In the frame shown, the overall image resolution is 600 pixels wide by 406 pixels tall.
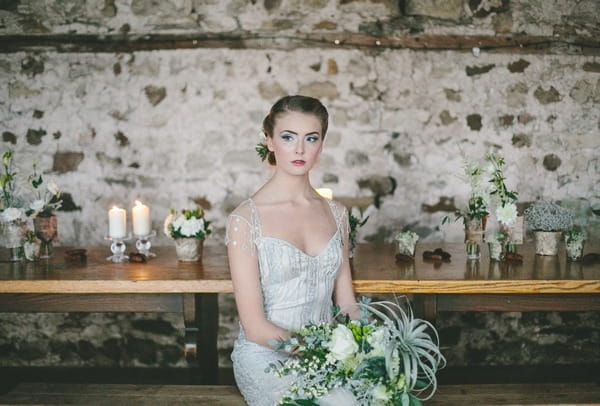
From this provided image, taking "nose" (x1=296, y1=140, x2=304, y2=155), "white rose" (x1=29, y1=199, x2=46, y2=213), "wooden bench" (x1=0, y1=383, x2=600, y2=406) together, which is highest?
"nose" (x1=296, y1=140, x2=304, y2=155)

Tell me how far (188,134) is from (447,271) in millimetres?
2099

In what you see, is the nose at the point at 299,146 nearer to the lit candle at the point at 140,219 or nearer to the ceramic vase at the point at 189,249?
the ceramic vase at the point at 189,249

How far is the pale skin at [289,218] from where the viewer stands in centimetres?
240

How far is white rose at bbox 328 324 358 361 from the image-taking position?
5.74 ft

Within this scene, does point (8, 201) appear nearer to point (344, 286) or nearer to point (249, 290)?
point (249, 290)

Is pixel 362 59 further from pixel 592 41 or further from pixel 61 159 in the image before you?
pixel 61 159

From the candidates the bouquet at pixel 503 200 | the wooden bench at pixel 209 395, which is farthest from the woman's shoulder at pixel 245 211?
the bouquet at pixel 503 200

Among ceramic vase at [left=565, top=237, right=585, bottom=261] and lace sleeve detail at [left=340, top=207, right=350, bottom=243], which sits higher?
lace sleeve detail at [left=340, top=207, right=350, bottom=243]

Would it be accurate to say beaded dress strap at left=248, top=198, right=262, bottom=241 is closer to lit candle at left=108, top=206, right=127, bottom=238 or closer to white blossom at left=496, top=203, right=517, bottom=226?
lit candle at left=108, top=206, right=127, bottom=238

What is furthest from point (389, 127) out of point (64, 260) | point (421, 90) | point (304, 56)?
point (64, 260)

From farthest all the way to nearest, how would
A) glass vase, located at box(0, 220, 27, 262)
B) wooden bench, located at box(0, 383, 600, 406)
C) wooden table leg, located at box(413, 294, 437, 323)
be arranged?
glass vase, located at box(0, 220, 27, 262) < wooden table leg, located at box(413, 294, 437, 323) < wooden bench, located at box(0, 383, 600, 406)

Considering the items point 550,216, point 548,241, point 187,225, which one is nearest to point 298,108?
point 187,225

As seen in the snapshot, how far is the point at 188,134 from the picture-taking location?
4.07m

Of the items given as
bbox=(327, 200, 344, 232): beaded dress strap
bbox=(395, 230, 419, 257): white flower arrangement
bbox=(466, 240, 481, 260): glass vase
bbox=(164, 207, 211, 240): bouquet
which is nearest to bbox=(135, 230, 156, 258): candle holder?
bbox=(164, 207, 211, 240): bouquet
